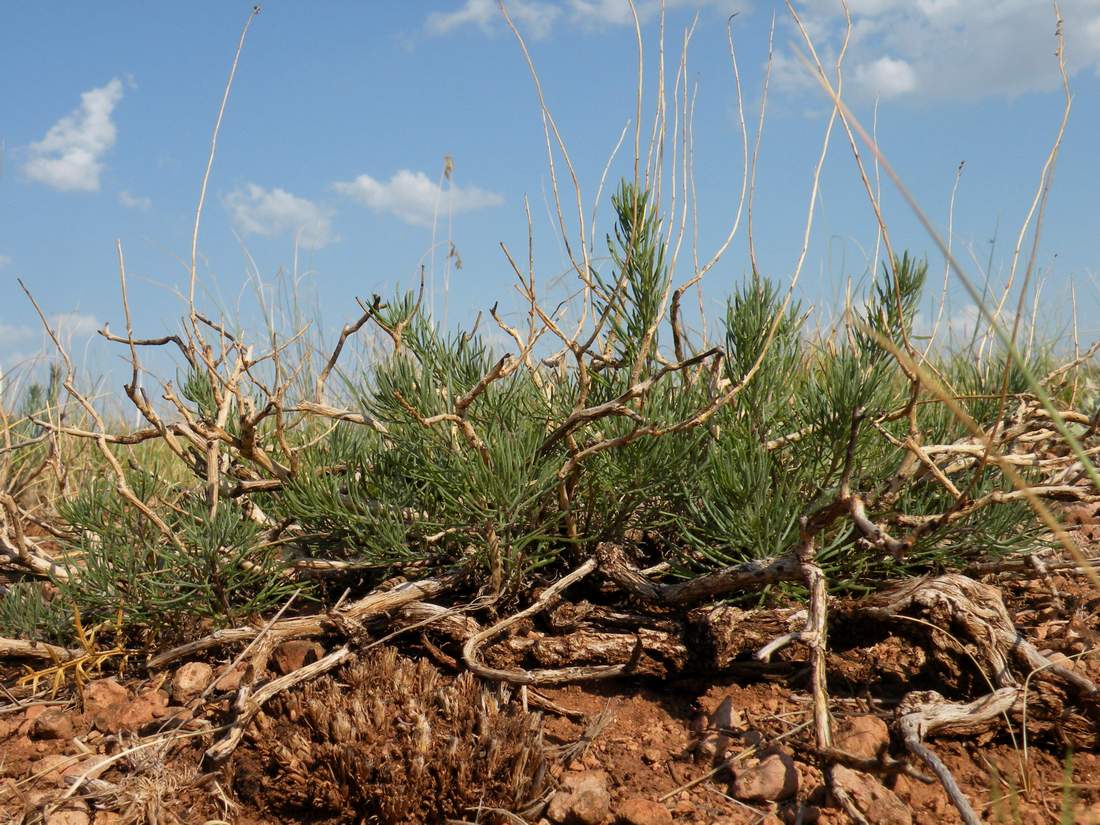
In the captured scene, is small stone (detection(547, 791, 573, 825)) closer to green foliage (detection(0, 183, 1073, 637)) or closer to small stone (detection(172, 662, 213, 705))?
green foliage (detection(0, 183, 1073, 637))

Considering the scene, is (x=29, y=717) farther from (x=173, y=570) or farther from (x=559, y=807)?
(x=559, y=807)

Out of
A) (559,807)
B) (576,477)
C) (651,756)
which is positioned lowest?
(559,807)

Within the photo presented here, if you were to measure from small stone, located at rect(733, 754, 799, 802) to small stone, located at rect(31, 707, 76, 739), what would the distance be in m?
1.92

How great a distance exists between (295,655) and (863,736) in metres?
1.62

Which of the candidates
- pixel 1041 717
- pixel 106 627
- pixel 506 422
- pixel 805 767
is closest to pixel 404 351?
pixel 506 422

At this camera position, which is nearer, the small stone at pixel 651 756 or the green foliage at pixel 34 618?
the small stone at pixel 651 756

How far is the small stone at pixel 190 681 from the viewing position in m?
2.80

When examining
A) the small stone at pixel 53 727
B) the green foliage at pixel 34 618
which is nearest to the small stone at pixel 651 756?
the small stone at pixel 53 727

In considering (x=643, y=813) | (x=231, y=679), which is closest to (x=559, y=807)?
(x=643, y=813)

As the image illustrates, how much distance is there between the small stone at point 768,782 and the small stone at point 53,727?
6.28 ft

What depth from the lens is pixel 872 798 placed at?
2.14m

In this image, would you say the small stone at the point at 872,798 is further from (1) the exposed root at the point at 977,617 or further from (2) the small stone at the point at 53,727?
(2) the small stone at the point at 53,727

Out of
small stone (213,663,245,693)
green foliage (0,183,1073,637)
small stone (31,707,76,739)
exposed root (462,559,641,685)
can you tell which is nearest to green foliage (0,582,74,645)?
green foliage (0,183,1073,637)

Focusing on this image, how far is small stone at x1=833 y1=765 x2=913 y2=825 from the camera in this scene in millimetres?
2096
